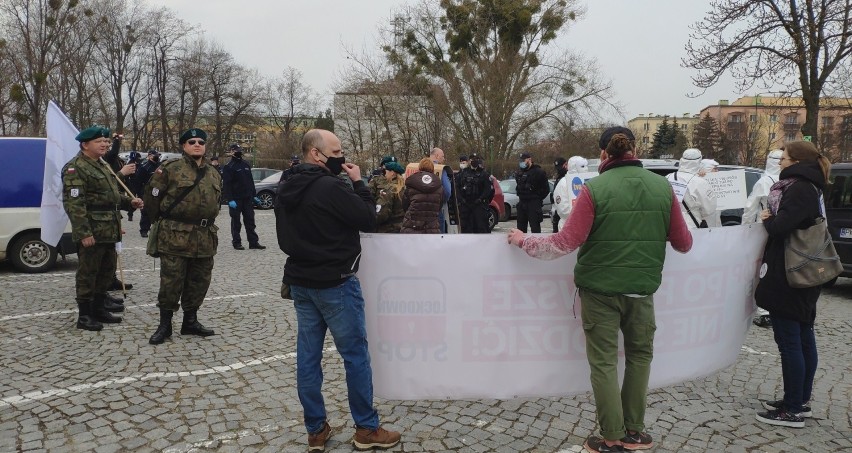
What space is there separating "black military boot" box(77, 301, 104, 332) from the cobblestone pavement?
0.08 m

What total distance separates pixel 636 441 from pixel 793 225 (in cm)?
165

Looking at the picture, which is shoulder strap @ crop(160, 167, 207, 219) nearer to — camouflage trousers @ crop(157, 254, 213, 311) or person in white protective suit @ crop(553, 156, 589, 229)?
camouflage trousers @ crop(157, 254, 213, 311)

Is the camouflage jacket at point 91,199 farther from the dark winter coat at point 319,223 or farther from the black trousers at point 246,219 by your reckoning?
the black trousers at point 246,219

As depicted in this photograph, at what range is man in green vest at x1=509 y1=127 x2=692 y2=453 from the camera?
9.82 ft

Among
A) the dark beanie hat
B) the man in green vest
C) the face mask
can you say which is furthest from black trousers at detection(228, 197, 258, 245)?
the dark beanie hat

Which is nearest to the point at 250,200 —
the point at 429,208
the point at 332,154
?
the point at 429,208

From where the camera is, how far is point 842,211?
7812 millimetres

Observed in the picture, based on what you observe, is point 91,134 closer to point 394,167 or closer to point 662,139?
point 394,167

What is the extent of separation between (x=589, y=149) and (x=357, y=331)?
35.3 meters

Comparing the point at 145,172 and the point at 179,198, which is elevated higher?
the point at 145,172

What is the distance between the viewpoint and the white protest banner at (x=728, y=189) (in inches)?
239

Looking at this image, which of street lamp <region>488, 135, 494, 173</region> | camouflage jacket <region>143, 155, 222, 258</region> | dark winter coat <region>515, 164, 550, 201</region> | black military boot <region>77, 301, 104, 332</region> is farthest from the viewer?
street lamp <region>488, 135, 494, 173</region>

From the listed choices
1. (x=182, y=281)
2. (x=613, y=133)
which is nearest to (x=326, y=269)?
(x=613, y=133)

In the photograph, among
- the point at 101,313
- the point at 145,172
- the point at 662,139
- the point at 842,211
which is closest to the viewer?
the point at 101,313
